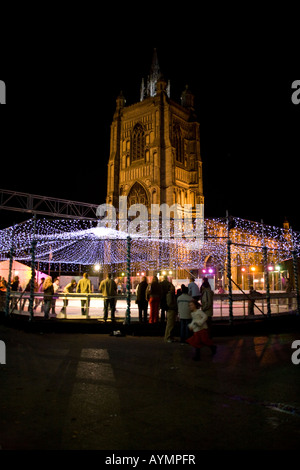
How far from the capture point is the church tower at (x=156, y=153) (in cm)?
4519

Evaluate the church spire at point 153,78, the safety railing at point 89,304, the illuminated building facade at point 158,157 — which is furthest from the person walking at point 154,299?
the church spire at point 153,78

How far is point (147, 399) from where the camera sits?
14.2ft

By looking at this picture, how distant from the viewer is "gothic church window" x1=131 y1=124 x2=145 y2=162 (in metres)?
49.2

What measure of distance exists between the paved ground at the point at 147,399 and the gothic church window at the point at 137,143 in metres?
44.1

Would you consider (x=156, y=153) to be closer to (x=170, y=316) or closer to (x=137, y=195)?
(x=137, y=195)

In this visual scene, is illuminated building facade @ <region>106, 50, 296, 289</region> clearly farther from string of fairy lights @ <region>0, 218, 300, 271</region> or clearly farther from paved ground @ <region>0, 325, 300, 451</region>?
paved ground @ <region>0, 325, 300, 451</region>

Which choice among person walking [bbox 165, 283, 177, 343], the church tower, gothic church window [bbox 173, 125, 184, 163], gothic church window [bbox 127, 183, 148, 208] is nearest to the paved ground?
person walking [bbox 165, 283, 177, 343]

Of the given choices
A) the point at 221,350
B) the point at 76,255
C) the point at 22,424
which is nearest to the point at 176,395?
the point at 22,424

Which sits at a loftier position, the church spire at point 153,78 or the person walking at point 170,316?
the church spire at point 153,78

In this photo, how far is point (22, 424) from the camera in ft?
11.3

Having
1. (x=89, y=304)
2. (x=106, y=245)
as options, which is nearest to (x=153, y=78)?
(x=106, y=245)

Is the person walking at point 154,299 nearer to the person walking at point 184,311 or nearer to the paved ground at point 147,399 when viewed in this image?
the person walking at point 184,311

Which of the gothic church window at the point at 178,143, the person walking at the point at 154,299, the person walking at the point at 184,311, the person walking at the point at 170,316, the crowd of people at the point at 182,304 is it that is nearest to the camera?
the crowd of people at the point at 182,304
